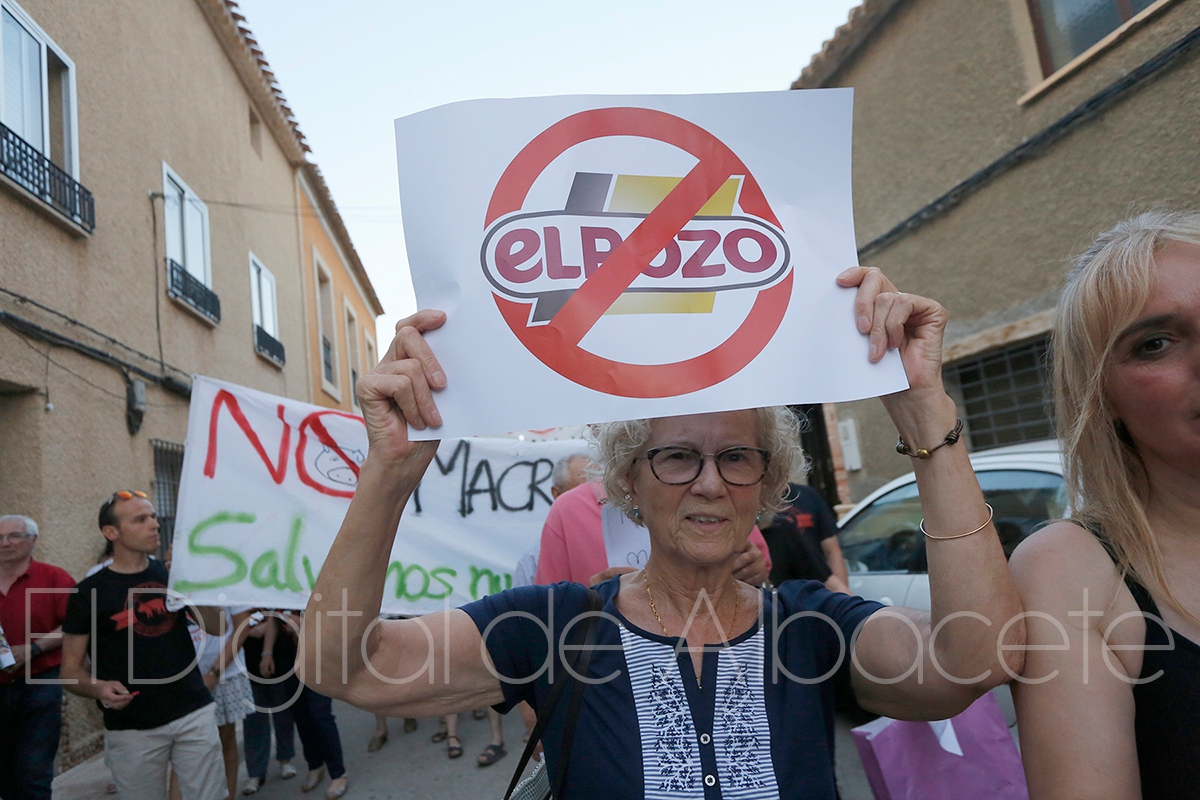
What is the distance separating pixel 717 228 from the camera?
4.67 ft

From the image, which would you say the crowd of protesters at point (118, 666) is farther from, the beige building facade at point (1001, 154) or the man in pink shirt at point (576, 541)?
the beige building facade at point (1001, 154)

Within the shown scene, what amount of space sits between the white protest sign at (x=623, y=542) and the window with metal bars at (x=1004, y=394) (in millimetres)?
5602

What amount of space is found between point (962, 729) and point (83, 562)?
6.57 m

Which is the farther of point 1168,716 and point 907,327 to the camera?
point 907,327

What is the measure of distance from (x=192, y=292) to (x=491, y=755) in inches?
255

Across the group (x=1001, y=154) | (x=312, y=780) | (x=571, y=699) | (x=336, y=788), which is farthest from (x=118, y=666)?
(x=1001, y=154)

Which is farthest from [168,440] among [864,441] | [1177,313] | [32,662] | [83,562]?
[1177,313]

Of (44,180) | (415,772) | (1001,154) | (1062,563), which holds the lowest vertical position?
(415,772)

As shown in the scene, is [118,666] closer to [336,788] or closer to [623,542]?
[336,788]

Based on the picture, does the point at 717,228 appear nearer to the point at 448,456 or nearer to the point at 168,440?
the point at 448,456

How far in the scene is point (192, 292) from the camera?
8.77m

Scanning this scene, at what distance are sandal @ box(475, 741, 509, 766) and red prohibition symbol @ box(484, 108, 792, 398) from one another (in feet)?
14.8

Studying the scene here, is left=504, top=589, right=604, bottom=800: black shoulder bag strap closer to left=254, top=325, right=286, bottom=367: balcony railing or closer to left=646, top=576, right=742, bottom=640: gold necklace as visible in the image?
left=646, top=576, right=742, bottom=640: gold necklace

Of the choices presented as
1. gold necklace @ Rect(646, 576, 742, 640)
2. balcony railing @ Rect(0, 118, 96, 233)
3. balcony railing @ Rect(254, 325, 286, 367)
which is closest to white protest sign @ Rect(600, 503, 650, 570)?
gold necklace @ Rect(646, 576, 742, 640)
